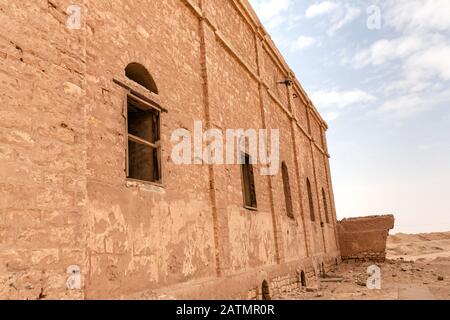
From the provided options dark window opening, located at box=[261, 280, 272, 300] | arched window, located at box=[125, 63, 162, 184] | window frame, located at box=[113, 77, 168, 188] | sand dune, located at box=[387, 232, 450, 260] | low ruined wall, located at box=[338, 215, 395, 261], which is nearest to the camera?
window frame, located at box=[113, 77, 168, 188]

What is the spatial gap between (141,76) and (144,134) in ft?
2.58

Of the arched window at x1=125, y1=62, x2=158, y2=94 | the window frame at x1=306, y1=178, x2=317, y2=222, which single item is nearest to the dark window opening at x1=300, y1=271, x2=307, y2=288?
the window frame at x1=306, y1=178, x2=317, y2=222

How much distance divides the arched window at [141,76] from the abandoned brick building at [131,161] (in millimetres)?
15

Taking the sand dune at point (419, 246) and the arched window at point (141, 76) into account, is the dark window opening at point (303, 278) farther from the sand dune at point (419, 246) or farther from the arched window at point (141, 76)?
the sand dune at point (419, 246)

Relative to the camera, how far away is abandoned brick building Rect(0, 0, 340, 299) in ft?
8.82

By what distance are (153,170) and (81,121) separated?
1.58m

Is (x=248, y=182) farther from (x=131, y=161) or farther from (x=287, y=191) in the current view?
(x=131, y=161)

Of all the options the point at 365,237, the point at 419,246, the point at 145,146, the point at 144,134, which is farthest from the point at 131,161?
the point at 419,246

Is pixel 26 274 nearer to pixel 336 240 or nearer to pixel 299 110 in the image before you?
pixel 299 110

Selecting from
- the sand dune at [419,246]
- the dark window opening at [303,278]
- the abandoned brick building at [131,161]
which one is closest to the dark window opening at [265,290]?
the abandoned brick building at [131,161]

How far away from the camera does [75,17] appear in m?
3.40

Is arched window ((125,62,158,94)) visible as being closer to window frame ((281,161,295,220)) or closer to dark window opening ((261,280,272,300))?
dark window opening ((261,280,272,300))

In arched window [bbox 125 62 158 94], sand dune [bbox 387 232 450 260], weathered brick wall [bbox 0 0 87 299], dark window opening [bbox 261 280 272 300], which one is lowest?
sand dune [bbox 387 232 450 260]
